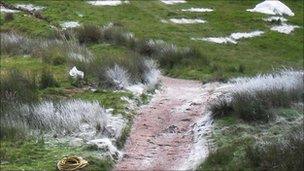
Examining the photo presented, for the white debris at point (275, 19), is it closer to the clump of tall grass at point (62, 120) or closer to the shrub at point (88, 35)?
the shrub at point (88, 35)

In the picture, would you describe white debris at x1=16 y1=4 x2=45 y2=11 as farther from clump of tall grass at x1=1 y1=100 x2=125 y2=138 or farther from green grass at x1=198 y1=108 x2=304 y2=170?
green grass at x1=198 y1=108 x2=304 y2=170

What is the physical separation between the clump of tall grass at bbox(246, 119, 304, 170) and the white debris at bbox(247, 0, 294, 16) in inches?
1482

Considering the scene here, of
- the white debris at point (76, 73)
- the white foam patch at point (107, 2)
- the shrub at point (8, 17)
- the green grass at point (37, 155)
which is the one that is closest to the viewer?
the green grass at point (37, 155)

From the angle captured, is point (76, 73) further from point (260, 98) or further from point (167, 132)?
→ point (260, 98)

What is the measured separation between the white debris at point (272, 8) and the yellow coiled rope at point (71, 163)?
3957cm

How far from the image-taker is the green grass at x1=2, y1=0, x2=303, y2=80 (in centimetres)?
3419

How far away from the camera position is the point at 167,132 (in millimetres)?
18172

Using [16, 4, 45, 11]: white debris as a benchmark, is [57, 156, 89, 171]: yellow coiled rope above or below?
above

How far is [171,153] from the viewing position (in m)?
16.1

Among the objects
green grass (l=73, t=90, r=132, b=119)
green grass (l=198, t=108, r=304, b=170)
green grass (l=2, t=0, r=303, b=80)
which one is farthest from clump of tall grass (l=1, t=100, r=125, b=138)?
green grass (l=2, t=0, r=303, b=80)

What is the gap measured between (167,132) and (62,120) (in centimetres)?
331

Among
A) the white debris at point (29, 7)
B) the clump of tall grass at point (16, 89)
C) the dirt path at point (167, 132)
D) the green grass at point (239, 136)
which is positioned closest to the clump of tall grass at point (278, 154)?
the green grass at point (239, 136)

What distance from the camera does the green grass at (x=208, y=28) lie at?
3419cm

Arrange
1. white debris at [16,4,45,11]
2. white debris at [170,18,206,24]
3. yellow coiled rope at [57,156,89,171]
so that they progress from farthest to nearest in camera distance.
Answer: white debris at [16,4,45,11] < white debris at [170,18,206,24] < yellow coiled rope at [57,156,89,171]
